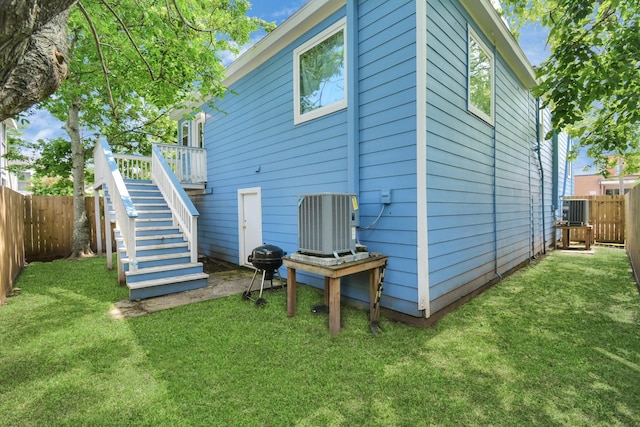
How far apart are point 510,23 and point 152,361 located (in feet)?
32.3

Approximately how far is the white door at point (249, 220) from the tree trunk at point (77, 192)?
225 inches

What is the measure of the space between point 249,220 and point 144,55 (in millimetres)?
3881

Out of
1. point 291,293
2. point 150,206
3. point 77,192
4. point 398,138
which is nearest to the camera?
point 398,138

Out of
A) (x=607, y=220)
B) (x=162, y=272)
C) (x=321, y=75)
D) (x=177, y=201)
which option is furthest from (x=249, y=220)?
(x=607, y=220)

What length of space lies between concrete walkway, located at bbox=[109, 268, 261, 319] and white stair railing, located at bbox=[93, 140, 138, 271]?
788 mm

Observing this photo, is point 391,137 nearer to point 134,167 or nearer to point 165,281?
point 165,281

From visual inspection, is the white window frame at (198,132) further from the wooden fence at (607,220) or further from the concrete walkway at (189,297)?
the wooden fence at (607,220)

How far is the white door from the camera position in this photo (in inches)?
263

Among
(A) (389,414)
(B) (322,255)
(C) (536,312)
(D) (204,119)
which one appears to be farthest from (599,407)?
(D) (204,119)

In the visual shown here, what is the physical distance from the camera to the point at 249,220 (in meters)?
7.02

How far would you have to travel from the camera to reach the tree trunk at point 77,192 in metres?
9.19

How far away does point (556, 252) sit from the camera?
909cm

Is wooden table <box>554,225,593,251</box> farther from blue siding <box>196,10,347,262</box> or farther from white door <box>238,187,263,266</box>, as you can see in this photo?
white door <box>238,187,263,266</box>

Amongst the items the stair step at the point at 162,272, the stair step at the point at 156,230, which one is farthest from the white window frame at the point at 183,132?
the stair step at the point at 162,272
